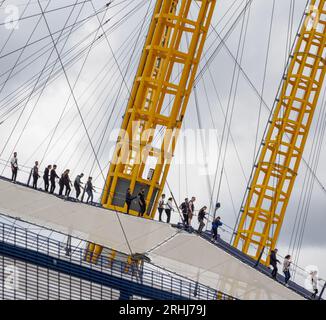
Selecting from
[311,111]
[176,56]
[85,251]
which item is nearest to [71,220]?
[85,251]

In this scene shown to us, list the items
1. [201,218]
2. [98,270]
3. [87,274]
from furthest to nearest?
[201,218]
[98,270]
[87,274]

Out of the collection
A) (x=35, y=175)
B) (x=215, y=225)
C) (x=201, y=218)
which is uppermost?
(x=35, y=175)

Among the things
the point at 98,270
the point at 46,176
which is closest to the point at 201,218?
the point at 46,176

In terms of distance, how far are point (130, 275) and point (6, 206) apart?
8979 millimetres

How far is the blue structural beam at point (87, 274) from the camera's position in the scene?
4159 cm

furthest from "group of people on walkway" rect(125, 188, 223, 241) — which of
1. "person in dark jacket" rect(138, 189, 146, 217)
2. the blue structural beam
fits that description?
the blue structural beam

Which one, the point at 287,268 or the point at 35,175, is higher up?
the point at 35,175

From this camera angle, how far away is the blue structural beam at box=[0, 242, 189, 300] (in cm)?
4159

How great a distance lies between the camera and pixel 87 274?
41.9 m

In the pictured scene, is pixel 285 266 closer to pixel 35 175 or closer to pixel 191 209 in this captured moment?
pixel 191 209

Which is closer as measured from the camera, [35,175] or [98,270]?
[98,270]

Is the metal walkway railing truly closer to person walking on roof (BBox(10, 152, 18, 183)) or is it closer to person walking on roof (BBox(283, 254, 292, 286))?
person walking on roof (BBox(283, 254, 292, 286))

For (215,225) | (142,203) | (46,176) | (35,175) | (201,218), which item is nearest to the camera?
(215,225)

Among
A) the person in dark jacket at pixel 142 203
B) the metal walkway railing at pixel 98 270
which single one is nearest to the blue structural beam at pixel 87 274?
the metal walkway railing at pixel 98 270
